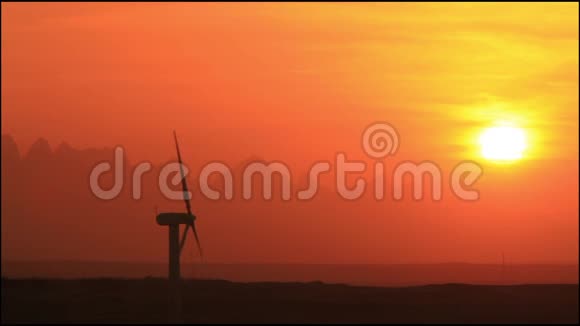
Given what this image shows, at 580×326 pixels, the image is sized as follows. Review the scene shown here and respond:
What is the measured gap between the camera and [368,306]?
82812 mm

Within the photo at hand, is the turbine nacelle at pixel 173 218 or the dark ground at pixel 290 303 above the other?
the turbine nacelle at pixel 173 218

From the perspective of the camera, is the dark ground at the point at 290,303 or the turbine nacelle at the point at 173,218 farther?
the dark ground at the point at 290,303

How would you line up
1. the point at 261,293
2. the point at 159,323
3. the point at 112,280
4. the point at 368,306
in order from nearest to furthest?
1. the point at 159,323
2. the point at 368,306
3. the point at 261,293
4. the point at 112,280

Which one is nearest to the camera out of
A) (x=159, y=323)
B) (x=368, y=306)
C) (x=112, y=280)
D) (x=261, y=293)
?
(x=159, y=323)

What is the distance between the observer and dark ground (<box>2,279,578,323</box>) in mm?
78875

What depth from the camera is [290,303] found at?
276 ft

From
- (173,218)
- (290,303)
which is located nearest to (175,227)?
(173,218)

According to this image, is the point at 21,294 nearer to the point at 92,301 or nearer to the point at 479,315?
the point at 92,301

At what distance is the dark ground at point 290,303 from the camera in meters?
78.9

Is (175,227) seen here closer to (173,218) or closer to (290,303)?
(173,218)

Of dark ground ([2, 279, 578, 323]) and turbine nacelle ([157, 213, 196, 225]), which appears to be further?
dark ground ([2, 279, 578, 323])

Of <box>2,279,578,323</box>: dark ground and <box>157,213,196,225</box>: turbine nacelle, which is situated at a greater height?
<box>157,213,196,225</box>: turbine nacelle

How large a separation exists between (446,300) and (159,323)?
18.8 meters

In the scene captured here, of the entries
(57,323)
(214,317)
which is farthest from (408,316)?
(57,323)
